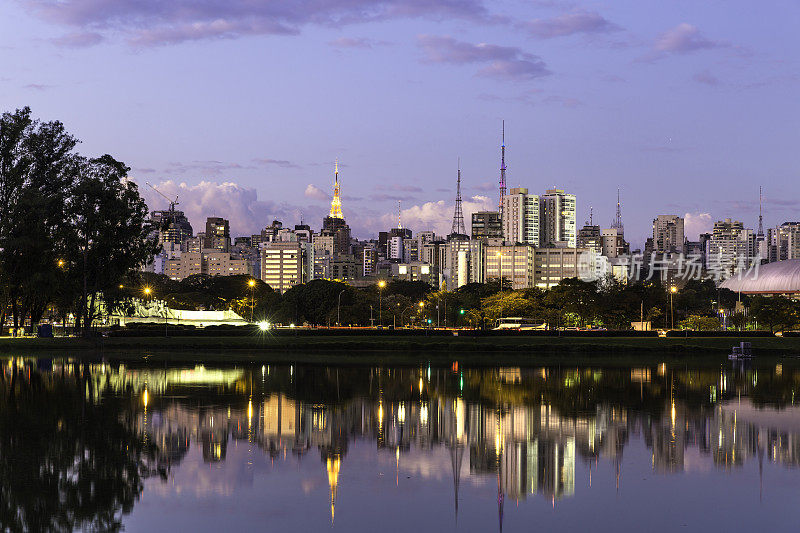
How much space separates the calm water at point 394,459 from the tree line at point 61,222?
34.0 m

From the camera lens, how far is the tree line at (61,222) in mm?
67312

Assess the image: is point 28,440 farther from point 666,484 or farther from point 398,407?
point 666,484

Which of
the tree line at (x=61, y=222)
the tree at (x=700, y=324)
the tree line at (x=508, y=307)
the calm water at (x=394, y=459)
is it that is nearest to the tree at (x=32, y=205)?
the tree line at (x=61, y=222)

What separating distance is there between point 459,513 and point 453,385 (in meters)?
23.2

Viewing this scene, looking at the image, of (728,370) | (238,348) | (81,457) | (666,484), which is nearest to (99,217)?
(238,348)

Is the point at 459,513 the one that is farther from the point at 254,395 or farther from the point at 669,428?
the point at 254,395

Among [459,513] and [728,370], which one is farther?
[728,370]

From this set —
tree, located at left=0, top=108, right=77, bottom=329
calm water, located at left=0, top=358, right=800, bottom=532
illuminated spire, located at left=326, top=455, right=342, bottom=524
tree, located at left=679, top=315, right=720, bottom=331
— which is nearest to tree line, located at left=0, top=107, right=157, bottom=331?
tree, located at left=0, top=108, right=77, bottom=329

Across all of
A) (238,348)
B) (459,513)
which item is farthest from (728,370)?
(459,513)

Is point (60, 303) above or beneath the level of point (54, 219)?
beneath

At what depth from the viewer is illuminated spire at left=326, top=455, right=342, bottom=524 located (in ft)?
53.8

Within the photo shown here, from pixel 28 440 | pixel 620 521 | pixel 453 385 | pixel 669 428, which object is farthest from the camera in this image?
pixel 453 385

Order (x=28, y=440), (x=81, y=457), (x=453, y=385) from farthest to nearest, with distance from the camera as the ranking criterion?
(x=453, y=385)
(x=28, y=440)
(x=81, y=457)

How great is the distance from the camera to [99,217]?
71500 millimetres
